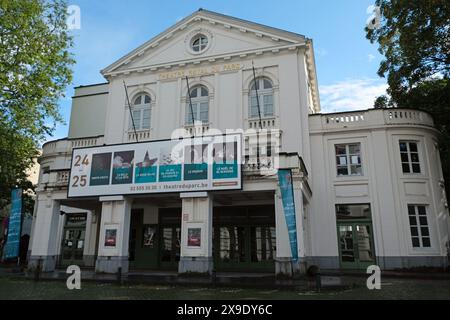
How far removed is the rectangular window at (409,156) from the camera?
62.0 feet

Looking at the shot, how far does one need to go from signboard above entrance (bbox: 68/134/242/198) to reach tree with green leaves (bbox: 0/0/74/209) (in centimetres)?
311

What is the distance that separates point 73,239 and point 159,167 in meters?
10.0

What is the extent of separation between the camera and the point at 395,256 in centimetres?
1739

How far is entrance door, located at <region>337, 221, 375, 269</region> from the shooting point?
710 inches

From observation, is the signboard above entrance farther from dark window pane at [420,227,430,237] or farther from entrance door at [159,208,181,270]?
dark window pane at [420,227,430,237]

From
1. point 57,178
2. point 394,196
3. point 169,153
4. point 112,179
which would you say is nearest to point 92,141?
point 57,178

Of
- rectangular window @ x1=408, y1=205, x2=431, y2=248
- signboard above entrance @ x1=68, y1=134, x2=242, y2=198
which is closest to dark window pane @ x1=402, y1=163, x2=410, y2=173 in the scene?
rectangular window @ x1=408, y1=205, x2=431, y2=248

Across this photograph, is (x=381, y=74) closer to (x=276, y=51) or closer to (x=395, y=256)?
(x=276, y=51)

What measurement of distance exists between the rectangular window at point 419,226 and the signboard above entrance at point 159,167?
8886mm

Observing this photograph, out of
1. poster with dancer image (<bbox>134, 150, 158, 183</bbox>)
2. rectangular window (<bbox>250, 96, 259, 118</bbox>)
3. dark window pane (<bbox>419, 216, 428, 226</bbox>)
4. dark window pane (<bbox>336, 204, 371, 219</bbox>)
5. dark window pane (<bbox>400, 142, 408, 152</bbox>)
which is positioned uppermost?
rectangular window (<bbox>250, 96, 259, 118</bbox>)

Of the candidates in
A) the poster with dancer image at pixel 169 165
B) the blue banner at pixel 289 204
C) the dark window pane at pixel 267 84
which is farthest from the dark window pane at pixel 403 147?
the poster with dancer image at pixel 169 165

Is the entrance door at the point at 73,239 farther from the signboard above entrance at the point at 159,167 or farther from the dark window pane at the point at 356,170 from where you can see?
the dark window pane at the point at 356,170

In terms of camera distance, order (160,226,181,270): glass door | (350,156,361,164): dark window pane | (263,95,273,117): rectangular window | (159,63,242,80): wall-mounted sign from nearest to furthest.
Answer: (350,156,361,164): dark window pane < (263,95,273,117): rectangular window < (160,226,181,270): glass door < (159,63,242,80): wall-mounted sign

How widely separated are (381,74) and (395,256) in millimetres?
10304
